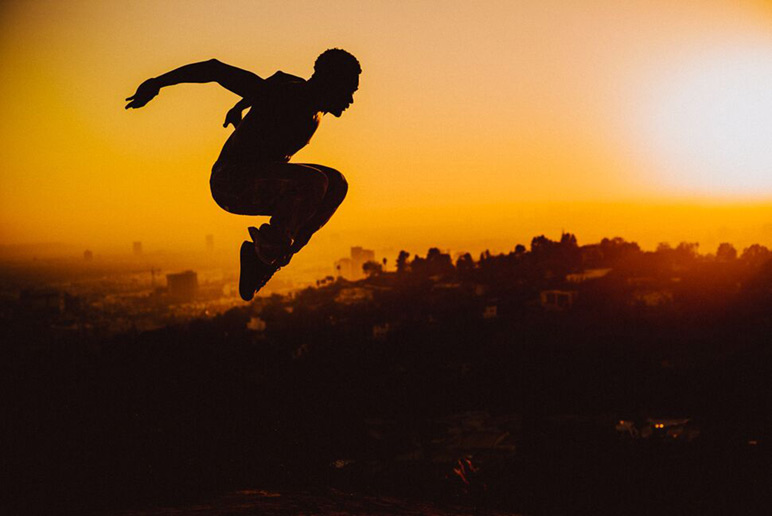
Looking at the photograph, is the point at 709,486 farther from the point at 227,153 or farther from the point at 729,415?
the point at 227,153

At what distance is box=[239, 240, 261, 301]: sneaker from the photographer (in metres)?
4.15

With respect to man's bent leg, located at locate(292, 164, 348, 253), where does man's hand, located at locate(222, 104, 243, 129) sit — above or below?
above

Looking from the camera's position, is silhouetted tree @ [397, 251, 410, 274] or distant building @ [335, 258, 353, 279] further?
silhouetted tree @ [397, 251, 410, 274]

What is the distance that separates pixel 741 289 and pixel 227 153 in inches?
2167

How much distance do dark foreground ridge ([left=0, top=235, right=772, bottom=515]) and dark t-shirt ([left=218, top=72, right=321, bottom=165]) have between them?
4.30 meters

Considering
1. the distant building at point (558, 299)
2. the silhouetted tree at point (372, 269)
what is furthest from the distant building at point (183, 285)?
the distant building at point (558, 299)

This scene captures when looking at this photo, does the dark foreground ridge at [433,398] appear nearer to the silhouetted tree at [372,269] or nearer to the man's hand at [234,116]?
the silhouetted tree at [372,269]

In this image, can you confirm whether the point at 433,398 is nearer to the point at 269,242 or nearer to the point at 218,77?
the point at 269,242

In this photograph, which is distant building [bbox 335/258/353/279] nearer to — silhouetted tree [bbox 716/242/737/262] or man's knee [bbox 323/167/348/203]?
silhouetted tree [bbox 716/242/737/262]

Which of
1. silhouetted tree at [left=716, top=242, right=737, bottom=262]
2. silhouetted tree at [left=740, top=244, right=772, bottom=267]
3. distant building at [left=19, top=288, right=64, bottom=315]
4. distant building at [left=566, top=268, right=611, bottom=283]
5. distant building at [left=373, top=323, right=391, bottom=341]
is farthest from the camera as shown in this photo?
silhouetted tree at [left=716, top=242, right=737, bottom=262]

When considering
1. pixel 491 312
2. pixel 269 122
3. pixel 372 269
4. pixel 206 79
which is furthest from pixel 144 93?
pixel 372 269

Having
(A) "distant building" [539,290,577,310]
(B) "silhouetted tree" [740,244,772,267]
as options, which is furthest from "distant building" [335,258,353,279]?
(B) "silhouetted tree" [740,244,772,267]

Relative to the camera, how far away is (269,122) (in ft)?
12.4

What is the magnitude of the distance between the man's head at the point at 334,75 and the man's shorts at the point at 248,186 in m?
0.52
